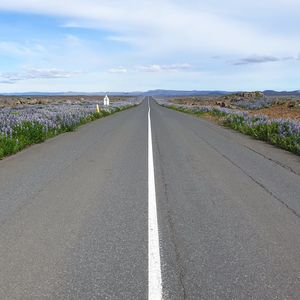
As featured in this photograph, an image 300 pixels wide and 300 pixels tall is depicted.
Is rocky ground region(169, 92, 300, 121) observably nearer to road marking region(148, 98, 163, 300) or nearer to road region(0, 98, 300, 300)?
road region(0, 98, 300, 300)

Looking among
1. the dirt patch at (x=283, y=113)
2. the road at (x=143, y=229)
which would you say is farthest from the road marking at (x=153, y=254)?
the dirt patch at (x=283, y=113)

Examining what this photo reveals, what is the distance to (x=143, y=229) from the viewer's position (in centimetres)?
602

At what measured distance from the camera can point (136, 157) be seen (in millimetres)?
12898

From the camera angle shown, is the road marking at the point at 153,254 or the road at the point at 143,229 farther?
the road at the point at 143,229

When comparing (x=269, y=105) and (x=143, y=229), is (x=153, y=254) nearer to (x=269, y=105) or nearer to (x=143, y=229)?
(x=143, y=229)

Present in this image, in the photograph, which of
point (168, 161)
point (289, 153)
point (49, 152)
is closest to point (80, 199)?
point (168, 161)

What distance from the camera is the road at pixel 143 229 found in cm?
427

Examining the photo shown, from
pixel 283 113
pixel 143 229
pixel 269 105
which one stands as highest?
pixel 143 229

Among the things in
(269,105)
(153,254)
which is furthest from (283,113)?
(153,254)

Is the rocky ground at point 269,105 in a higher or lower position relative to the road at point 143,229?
lower

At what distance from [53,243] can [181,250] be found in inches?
62.0

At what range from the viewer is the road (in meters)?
4.27

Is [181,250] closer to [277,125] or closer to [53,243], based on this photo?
[53,243]

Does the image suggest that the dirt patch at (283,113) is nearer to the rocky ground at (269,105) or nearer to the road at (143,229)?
the rocky ground at (269,105)
